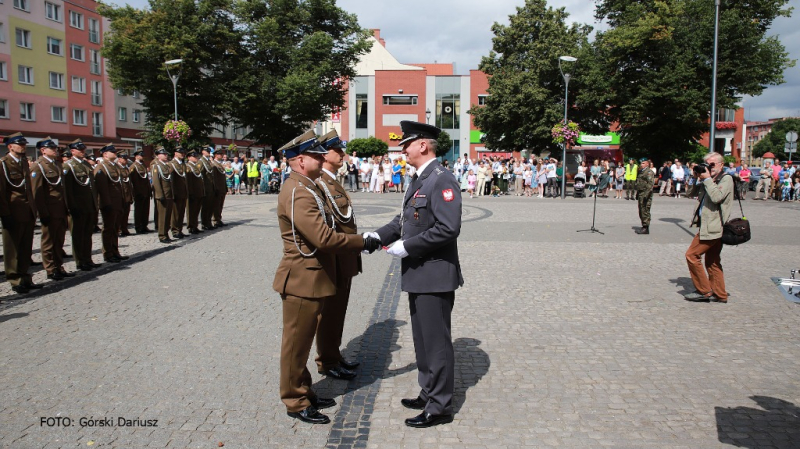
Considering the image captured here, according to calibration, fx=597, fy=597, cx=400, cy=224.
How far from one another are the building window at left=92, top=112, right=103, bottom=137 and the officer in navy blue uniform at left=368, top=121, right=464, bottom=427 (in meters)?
57.1

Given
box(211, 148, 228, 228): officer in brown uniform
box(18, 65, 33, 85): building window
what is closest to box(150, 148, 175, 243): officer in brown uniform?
box(211, 148, 228, 228): officer in brown uniform

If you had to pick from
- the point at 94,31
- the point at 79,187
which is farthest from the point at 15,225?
the point at 94,31

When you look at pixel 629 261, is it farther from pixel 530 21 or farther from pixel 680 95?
pixel 530 21

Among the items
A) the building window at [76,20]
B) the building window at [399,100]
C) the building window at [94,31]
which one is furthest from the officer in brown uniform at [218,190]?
the building window at [399,100]

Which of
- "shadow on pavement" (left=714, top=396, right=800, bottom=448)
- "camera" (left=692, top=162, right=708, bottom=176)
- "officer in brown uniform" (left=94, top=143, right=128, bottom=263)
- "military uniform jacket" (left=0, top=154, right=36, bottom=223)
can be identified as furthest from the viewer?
"officer in brown uniform" (left=94, top=143, right=128, bottom=263)

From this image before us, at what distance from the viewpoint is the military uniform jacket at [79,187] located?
→ 999 centimetres

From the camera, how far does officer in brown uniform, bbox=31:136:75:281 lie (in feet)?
29.6

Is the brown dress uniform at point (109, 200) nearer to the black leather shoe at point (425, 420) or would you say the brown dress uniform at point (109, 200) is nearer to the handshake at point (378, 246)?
the handshake at point (378, 246)

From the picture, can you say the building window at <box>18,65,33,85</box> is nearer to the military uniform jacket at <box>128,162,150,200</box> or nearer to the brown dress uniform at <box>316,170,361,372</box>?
the military uniform jacket at <box>128,162,150,200</box>

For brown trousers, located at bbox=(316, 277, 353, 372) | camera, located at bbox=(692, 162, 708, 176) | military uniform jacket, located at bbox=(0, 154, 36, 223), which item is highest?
camera, located at bbox=(692, 162, 708, 176)

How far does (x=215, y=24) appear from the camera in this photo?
42.1 m

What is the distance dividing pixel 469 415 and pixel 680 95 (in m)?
35.6

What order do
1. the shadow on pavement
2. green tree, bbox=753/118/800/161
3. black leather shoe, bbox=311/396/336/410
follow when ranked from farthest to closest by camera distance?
green tree, bbox=753/118/800/161 → black leather shoe, bbox=311/396/336/410 → the shadow on pavement

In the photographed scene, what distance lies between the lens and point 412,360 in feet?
17.9
